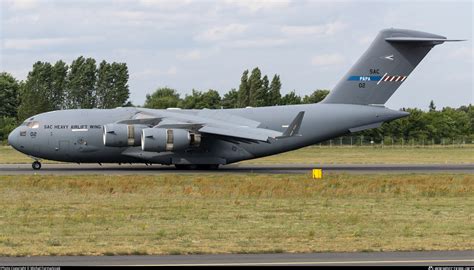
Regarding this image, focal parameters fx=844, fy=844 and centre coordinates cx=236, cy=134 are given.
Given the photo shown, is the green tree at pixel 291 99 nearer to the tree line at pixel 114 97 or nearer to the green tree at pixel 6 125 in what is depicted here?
the tree line at pixel 114 97

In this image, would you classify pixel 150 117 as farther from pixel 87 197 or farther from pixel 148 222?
pixel 148 222

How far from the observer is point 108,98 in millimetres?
76938

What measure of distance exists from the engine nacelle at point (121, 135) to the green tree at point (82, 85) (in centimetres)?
3892

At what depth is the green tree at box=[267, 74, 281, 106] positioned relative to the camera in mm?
89750

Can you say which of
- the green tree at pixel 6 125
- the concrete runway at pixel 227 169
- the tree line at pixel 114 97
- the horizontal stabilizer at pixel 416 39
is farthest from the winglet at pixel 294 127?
the green tree at pixel 6 125

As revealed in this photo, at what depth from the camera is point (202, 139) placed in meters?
39.1

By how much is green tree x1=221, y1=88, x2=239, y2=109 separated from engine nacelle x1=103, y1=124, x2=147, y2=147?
51.8 metres

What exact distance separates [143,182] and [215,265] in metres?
18.3

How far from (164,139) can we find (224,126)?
2.89 metres

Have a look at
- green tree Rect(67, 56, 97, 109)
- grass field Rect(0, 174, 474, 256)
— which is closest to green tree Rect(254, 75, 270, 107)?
green tree Rect(67, 56, 97, 109)

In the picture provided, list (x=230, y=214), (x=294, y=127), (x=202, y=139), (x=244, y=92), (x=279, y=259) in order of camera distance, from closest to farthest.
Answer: (x=279, y=259) → (x=230, y=214) → (x=294, y=127) → (x=202, y=139) → (x=244, y=92)

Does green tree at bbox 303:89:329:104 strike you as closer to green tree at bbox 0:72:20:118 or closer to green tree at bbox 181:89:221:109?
green tree at bbox 181:89:221:109

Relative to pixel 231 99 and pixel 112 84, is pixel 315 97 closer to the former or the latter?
pixel 231 99

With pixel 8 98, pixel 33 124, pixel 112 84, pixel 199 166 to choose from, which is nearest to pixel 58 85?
pixel 112 84
